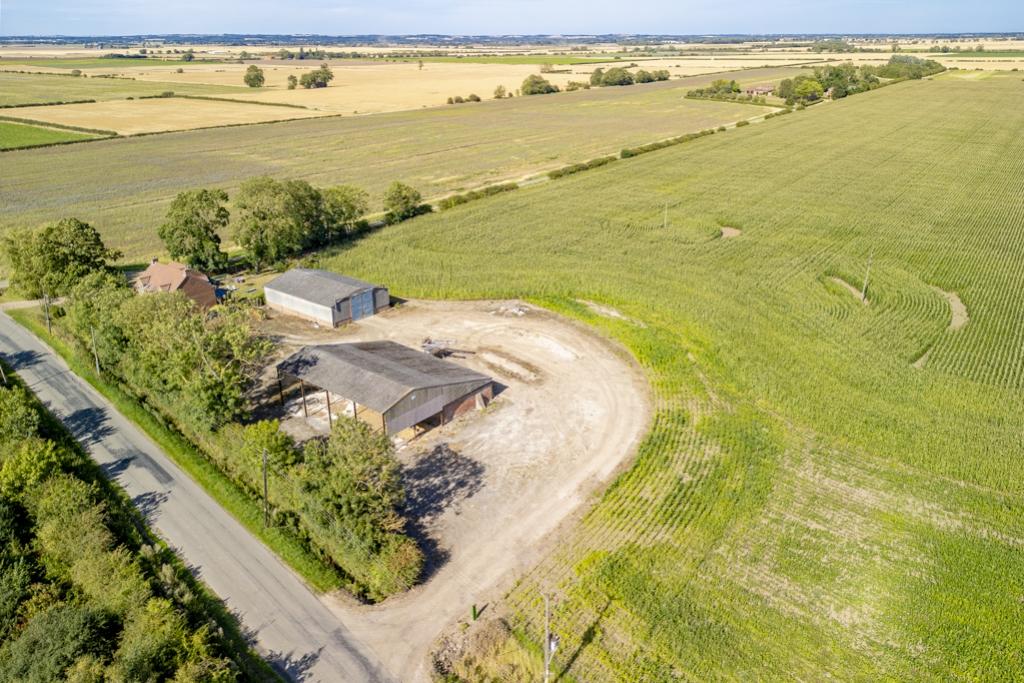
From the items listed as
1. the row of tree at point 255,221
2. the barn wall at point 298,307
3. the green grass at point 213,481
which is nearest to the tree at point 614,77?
the row of tree at point 255,221

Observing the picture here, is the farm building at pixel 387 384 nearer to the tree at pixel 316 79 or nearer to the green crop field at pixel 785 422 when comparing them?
the green crop field at pixel 785 422

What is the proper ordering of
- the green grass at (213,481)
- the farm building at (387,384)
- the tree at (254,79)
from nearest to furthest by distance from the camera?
1. the green grass at (213,481)
2. the farm building at (387,384)
3. the tree at (254,79)

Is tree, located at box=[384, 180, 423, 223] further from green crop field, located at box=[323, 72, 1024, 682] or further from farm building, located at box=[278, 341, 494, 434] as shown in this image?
farm building, located at box=[278, 341, 494, 434]

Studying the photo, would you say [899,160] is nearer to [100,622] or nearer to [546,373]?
[546,373]

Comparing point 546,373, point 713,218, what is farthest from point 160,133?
point 546,373

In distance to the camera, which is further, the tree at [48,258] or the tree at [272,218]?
the tree at [272,218]
